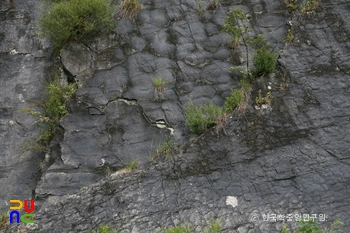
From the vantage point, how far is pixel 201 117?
4.87 meters

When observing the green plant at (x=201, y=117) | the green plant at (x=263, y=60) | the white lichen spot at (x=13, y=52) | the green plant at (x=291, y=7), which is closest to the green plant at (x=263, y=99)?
the green plant at (x=263, y=60)

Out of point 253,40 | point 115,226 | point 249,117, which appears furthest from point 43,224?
point 253,40

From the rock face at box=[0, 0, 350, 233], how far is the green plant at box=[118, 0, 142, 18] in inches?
4.9

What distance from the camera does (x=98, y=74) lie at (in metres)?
5.48

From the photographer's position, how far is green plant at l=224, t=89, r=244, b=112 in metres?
5.04

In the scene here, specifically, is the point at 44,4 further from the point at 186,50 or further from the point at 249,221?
the point at 249,221

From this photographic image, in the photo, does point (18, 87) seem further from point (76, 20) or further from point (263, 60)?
point (263, 60)

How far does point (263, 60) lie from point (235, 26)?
0.78 metres

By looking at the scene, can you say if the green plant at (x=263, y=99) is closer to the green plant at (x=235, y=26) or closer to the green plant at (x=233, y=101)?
the green plant at (x=233, y=101)

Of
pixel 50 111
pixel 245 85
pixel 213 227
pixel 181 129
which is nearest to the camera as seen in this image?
pixel 213 227

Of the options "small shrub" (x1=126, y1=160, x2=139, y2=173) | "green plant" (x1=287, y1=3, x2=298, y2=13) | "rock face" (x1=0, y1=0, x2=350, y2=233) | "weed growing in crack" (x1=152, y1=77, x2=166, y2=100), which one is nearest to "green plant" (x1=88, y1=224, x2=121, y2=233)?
"rock face" (x1=0, y1=0, x2=350, y2=233)

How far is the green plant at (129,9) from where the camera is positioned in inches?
238

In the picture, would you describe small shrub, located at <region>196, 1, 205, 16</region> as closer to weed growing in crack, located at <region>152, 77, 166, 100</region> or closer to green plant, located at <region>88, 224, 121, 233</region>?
weed growing in crack, located at <region>152, 77, 166, 100</region>

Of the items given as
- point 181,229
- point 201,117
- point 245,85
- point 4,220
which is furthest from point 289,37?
point 4,220
